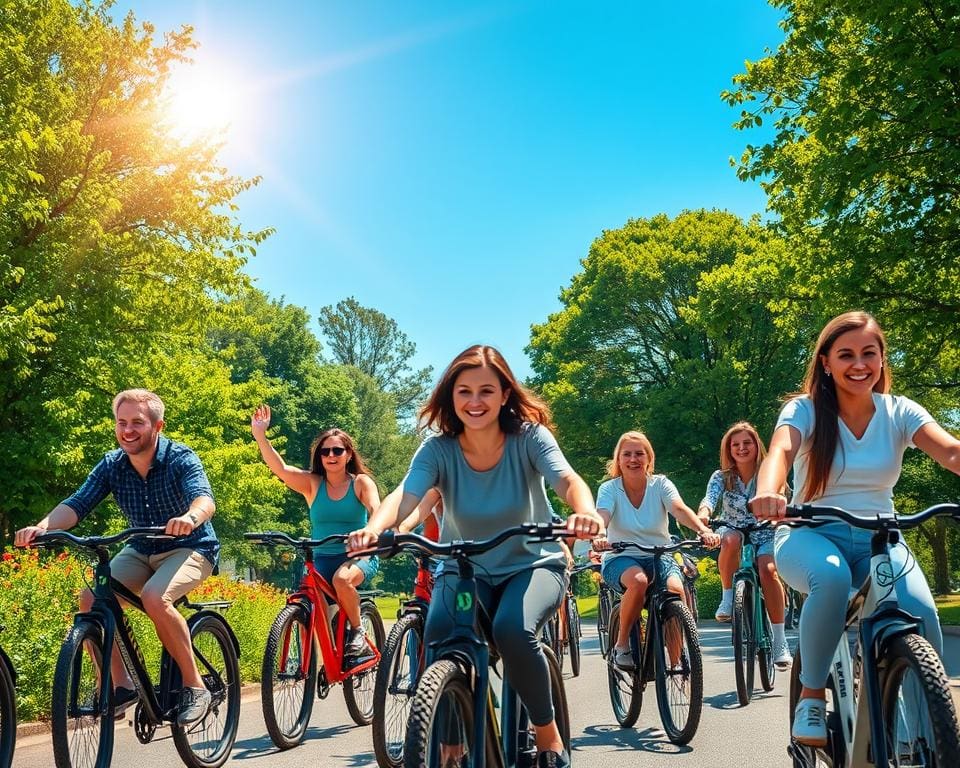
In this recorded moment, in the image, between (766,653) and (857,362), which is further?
(766,653)

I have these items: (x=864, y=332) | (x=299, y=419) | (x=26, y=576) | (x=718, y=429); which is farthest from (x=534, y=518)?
(x=299, y=419)

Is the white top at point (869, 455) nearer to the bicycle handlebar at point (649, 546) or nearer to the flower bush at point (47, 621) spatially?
the bicycle handlebar at point (649, 546)

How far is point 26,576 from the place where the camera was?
10.0 meters

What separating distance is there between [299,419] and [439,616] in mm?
49866

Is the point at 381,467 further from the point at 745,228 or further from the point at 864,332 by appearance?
the point at 864,332

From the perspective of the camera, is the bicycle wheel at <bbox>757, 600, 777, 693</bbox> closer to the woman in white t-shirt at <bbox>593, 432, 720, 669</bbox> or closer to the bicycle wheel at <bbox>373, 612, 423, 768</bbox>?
the woman in white t-shirt at <bbox>593, 432, 720, 669</bbox>

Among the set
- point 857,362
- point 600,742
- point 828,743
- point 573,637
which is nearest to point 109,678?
point 600,742

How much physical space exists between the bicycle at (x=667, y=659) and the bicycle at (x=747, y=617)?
0.96 meters

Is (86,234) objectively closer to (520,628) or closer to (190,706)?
(190,706)

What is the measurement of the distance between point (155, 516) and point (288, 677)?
1.70 m

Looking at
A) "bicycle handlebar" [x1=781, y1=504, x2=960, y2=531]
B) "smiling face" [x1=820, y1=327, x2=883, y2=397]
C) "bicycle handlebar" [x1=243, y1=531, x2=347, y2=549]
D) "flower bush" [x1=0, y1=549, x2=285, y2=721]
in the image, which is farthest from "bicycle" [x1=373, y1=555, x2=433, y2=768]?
"bicycle handlebar" [x1=781, y1=504, x2=960, y2=531]

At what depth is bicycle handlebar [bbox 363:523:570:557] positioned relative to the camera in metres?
4.05

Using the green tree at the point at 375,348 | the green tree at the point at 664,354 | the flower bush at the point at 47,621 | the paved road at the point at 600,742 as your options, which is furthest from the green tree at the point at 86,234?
the green tree at the point at 375,348

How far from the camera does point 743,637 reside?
8.68m
